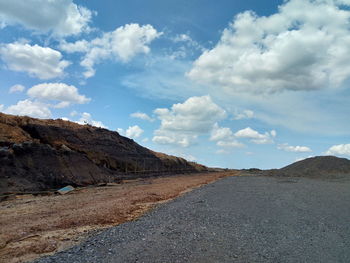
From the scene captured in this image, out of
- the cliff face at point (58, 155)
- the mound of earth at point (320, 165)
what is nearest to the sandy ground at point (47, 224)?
the cliff face at point (58, 155)

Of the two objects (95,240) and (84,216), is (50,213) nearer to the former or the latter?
(84,216)

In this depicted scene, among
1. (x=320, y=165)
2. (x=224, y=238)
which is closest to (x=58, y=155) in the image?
(x=224, y=238)

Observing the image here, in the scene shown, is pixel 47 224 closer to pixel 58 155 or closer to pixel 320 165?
pixel 58 155

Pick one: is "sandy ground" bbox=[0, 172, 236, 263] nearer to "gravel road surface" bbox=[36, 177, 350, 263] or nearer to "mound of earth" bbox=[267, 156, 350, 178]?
"gravel road surface" bbox=[36, 177, 350, 263]

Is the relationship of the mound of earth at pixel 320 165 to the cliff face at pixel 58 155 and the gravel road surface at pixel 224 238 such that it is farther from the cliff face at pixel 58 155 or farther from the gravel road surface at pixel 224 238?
the gravel road surface at pixel 224 238

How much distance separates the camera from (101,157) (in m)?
56.2

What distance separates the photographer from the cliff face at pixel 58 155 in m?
33.0

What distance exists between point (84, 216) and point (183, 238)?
26.2 ft

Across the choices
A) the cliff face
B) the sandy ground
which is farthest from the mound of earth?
the sandy ground

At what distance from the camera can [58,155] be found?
41.0 meters

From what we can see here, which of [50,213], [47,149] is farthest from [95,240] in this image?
[47,149]

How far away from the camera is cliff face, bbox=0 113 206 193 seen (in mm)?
33031

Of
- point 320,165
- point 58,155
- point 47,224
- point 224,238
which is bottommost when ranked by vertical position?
point 47,224

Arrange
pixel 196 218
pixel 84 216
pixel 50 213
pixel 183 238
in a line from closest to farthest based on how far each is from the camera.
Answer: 1. pixel 183 238
2. pixel 196 218
3. pixel 84 216
4. pixel 50 213
